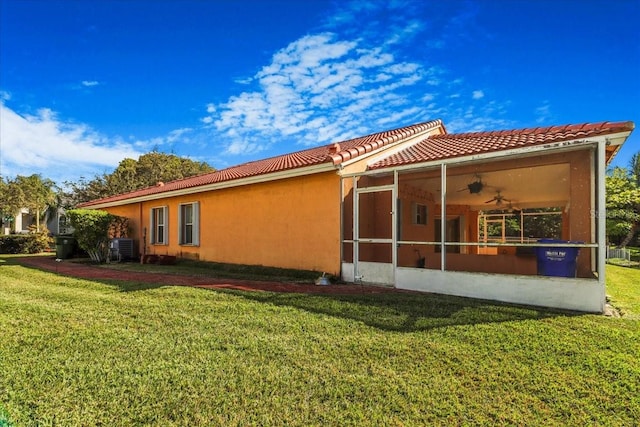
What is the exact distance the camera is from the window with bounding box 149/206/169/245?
1577cm

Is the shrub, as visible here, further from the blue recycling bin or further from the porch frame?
the blue recycling bin

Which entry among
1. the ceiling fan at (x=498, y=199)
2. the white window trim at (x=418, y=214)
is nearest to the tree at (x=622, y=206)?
the ceiling fan at (x=498, y=199)

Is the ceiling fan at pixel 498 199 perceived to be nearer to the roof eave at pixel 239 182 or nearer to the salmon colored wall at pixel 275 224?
the salmon colored wall at pixel 275 224

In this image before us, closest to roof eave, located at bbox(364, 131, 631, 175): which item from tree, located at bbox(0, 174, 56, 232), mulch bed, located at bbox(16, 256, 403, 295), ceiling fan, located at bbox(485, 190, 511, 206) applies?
mulch bed, located at bbox(16, 256, 403, 295)

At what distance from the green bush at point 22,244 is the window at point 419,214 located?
81.2 feet

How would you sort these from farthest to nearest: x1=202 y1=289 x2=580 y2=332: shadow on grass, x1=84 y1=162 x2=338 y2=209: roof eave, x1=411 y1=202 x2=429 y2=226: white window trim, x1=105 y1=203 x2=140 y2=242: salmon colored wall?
x1=105 y1=203 x2=140 y2=242: salmon colored wall < x1=411 y1=202 x2=429 y2=226: white window trim < x1=84 y1=162 x2=338 y2=209: roof eave < x1=202 y1=289 x2=580 y2=332: shadow on grass

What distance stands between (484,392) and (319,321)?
8.52 ft

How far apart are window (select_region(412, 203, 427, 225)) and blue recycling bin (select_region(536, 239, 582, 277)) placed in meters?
3.57

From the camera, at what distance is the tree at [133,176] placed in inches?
1206

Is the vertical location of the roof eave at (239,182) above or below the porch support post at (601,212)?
above

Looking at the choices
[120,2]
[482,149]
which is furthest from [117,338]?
[120,2]

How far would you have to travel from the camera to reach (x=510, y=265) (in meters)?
8.98

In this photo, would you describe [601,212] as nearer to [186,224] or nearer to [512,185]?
[512,185]

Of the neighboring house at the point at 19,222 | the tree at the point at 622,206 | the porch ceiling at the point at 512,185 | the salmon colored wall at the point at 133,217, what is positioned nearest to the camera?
the porch ceiling at the point at 512,185
